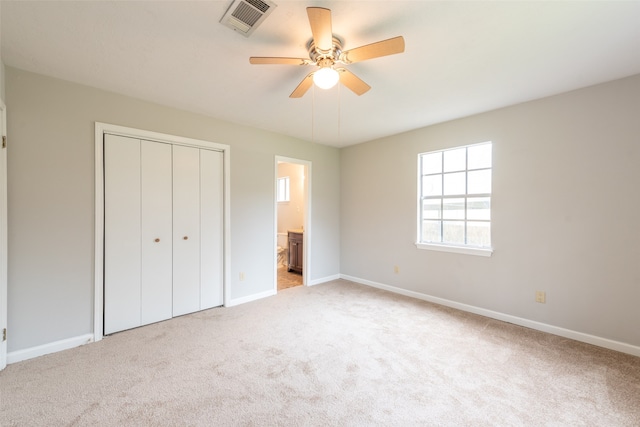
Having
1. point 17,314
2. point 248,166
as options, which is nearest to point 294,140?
point 248,166

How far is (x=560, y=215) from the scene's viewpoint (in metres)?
2.60

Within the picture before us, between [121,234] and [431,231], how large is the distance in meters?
3.73

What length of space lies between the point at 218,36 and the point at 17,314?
8.97ft

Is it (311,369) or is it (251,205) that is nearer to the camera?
(311,369)

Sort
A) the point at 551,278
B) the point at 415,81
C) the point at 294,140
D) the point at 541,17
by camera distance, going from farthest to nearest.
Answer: the point at 294,140 → the point at 551,278 → the point at 415,81 → the point at 541,17

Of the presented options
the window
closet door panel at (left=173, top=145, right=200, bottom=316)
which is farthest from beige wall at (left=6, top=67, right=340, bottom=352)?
the window

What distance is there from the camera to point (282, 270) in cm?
549

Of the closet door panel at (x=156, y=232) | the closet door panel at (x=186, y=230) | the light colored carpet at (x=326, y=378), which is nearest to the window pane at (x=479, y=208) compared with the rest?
the light colored carpet at (x=326, y=378)

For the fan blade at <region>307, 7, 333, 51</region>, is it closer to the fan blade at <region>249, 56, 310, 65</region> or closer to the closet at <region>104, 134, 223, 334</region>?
the fan blade at <region>249, 56, 310, 65</region>

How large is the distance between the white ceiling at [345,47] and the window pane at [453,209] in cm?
118

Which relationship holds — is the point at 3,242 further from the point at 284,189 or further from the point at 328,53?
the point at 284,189

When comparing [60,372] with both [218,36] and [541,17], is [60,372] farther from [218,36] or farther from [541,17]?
[541,17]

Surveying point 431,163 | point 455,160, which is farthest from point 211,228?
point 455,160

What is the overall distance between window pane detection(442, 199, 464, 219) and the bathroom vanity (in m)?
2.56
